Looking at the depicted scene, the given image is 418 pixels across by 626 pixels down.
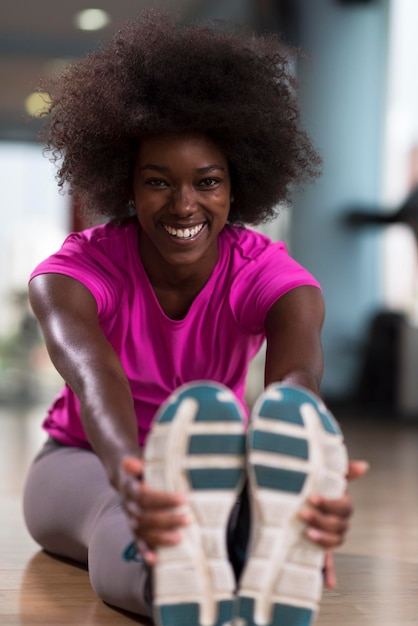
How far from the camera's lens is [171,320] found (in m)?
1.83

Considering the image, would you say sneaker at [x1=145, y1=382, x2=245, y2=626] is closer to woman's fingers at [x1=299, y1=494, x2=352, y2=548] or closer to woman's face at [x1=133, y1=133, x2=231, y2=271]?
woman's fingers at [x1=299, y1=494, x2=352, y2=548]

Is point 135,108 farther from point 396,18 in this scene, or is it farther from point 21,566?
point 396,18

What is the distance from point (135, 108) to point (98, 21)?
4.12 metres

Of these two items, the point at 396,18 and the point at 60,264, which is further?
the point at 396,18

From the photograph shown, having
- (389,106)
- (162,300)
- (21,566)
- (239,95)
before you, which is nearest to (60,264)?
(162,300)

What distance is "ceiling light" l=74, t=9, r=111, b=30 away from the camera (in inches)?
216

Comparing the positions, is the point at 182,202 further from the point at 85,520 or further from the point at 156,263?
the point at 85,520

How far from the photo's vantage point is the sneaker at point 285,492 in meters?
1.21

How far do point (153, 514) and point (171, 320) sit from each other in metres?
Answer: 0.69

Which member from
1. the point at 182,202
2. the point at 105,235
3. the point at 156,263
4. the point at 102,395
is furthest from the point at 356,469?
the point at 105,235

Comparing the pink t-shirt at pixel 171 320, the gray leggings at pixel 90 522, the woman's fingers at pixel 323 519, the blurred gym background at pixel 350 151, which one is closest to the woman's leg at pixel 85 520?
the gray leggings at pixel 90 522

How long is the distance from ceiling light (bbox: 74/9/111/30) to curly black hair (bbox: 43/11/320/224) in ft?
12.1

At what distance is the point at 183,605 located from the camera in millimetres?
1217

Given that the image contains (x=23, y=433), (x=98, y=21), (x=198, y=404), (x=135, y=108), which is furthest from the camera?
(x=98, y=21)
